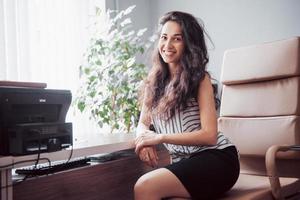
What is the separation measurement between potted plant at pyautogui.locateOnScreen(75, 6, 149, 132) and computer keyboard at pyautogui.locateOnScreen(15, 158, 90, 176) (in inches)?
32.0

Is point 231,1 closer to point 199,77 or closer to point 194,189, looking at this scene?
point 199,77

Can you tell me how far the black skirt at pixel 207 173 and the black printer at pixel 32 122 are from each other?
1.35ft

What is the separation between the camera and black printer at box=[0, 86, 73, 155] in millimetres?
1050

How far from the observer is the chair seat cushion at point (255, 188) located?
1.24 meters

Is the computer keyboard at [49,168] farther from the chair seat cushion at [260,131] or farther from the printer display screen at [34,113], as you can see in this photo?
Result: the chair seat cushion at [260,131]

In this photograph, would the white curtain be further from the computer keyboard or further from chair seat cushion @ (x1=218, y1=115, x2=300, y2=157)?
chair seat cushion @ (x1=218, y1=115, x2=300, y2=157)

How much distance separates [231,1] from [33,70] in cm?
160

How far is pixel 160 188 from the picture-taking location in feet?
3.86

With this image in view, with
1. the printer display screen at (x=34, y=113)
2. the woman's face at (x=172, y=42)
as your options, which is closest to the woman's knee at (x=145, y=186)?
the printer display screen at (x=34, y=113)

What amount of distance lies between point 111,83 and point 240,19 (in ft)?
3.92

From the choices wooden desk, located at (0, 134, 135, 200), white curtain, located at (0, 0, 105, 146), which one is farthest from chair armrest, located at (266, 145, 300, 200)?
white curtain, located at (0, 0, 105, 146)

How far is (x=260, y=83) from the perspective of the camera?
1.73 metres

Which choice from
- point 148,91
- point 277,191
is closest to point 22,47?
point 148,91

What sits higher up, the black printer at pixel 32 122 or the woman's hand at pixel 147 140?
the black printer at pixel 32 122
